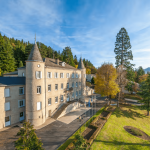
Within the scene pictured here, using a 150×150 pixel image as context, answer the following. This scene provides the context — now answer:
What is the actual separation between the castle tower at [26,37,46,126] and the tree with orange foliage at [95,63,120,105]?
19.5 metres

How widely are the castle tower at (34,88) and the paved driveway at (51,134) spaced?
316 cm

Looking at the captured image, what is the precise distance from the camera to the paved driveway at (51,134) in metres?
15.0

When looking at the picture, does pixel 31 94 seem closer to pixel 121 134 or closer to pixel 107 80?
pixel 121 134

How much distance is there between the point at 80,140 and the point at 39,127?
1360 centimetres

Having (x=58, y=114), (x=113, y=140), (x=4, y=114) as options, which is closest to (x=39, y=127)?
(x=58, y=114)

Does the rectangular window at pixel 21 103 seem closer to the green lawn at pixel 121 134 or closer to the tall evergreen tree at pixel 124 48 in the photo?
the green lawn at pixel 121 134

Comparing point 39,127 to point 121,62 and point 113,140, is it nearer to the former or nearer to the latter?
point 113,140

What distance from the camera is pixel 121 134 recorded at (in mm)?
18531

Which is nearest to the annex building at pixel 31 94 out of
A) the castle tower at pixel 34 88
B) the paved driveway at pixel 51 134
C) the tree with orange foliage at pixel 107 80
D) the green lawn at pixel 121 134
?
the castle tower at pixel 34 88

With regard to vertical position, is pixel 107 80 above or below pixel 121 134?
above

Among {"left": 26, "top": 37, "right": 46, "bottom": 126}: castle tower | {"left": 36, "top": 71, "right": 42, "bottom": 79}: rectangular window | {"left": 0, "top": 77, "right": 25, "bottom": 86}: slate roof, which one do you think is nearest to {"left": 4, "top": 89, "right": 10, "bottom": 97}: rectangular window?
{"left": 0, "top": 77, "right": 25, "bottom": 86}: slate roof

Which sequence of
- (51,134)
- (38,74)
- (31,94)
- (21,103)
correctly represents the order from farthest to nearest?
(21,103)
(38,74)
(31,94)
(51,134)

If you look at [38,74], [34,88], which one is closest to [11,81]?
[34,88]

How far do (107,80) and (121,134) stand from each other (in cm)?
1602
